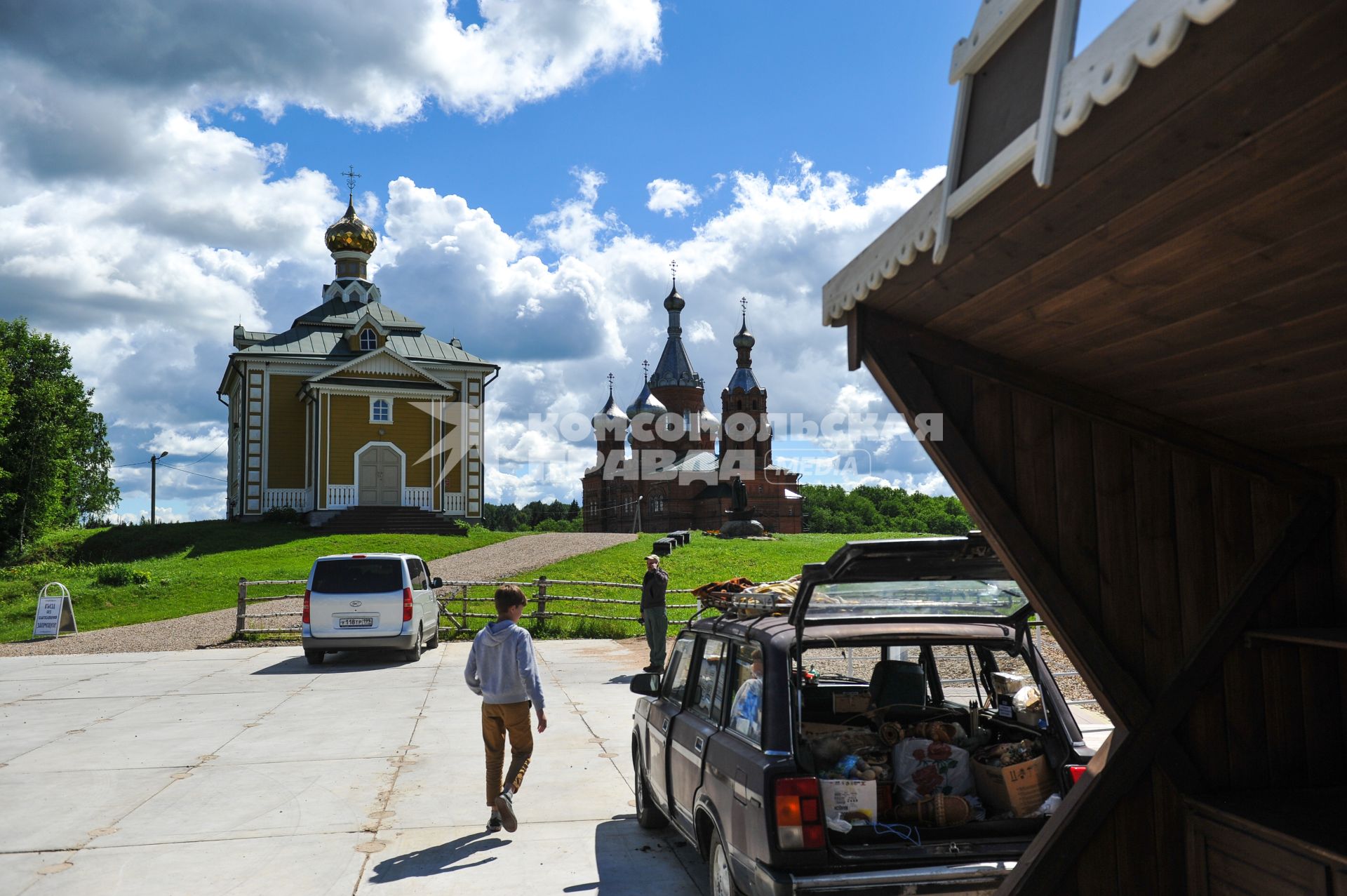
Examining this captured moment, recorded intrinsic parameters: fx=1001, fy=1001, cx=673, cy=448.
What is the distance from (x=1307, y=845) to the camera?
319 centimetres

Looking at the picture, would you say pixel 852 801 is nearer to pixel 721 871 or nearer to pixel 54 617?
pixel 721 871

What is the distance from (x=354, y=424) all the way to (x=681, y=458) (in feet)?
147

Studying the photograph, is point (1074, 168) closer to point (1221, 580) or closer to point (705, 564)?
point (1221, 580)

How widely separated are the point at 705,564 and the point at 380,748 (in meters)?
20.6

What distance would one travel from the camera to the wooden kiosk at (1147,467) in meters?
2.74

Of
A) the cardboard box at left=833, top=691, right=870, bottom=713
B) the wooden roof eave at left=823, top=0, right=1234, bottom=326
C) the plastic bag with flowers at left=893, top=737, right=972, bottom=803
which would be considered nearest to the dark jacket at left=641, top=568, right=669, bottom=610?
the cardboard box at left=833, top=691, right=870, bottom=713

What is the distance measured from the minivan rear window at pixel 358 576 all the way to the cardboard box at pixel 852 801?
12702mm

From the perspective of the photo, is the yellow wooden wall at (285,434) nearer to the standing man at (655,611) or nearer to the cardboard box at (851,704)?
the standing man at (655,611)

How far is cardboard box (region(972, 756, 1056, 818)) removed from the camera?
4.48 metres

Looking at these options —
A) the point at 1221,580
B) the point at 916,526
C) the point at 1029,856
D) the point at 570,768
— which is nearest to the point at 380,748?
the point at 570,768

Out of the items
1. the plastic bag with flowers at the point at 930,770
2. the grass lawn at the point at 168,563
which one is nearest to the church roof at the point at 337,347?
the grass lawn at the point at 168,563

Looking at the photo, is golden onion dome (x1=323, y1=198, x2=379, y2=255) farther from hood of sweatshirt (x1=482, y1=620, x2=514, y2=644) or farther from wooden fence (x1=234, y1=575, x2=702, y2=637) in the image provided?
hood of sweatshirt (x1=482, y1=620, x2=514, y2=644)

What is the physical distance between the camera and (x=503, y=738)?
22.6 feet

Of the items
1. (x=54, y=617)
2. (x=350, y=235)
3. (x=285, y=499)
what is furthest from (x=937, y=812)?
(x=350, y=235)
